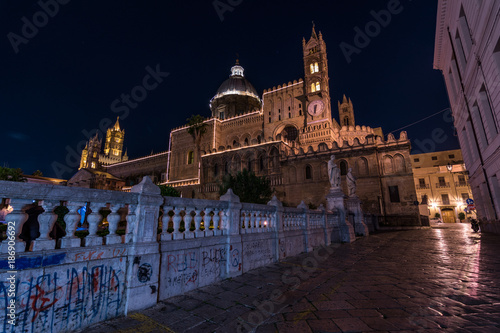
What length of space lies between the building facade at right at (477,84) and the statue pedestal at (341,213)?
311 inches

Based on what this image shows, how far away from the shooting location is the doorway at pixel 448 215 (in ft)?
119

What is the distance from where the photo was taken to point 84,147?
8656 centimetres

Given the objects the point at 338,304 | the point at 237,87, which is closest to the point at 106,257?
the point at 338,304

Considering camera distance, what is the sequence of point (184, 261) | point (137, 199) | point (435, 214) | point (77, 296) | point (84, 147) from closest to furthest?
point (77, 296)
point (137, 199)
point (184, 261)
point (435, 214)
point (84, 147)

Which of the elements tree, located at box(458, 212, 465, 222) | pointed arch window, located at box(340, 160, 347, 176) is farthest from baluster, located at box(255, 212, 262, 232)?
tree, located at box(458, 212, 465, 222)

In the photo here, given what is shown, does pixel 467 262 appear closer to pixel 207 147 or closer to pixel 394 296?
pixel 394 296

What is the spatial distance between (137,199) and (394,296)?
4377mm

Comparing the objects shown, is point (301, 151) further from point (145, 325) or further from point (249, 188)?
point (145, 325)

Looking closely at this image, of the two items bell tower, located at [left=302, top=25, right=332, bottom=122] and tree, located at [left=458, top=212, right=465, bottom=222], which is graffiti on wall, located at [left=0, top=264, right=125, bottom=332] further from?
tree, located at [left=458, top=212, right=465, bottom=222]

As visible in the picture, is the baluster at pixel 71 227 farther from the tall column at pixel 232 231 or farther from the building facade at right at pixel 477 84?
the building facade at right at pixel 477 84

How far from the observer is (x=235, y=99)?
163ft

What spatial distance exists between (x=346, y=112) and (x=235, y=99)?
2743cm

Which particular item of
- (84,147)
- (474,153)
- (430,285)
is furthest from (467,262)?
(84,147)

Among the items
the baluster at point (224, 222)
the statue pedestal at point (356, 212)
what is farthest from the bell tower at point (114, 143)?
the baluster at point (224, 222)
